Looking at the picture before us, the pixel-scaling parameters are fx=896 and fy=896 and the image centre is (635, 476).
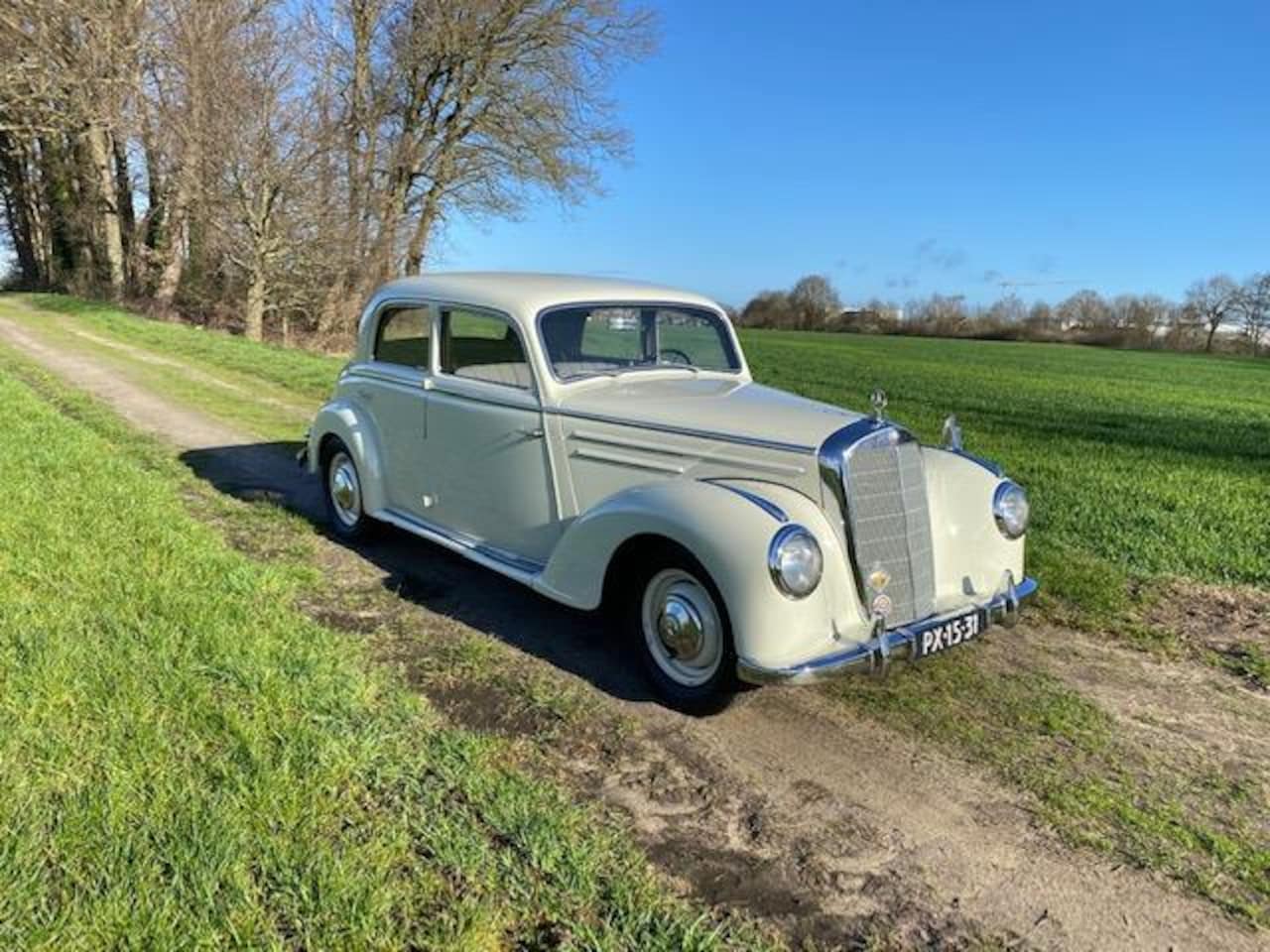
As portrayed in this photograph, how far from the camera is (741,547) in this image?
3508 mm

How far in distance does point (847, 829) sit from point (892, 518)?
1.40 metres

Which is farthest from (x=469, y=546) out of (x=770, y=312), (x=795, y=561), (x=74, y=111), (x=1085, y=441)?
(x=770, y=312)

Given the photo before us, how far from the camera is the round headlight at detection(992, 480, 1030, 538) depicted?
4.30m

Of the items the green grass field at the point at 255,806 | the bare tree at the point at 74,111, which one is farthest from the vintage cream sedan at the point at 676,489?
the bare tree at the point at 74,111

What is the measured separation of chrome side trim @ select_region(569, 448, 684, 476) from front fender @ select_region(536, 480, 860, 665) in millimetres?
115

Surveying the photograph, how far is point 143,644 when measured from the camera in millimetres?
3857

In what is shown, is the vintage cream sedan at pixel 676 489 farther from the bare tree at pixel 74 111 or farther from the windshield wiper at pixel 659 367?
the bare tree at pixel 74 111

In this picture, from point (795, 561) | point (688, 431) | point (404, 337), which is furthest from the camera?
point (404, 337)

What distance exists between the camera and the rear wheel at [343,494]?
6.02 meters

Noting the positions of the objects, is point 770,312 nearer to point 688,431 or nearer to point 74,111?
point 74,111

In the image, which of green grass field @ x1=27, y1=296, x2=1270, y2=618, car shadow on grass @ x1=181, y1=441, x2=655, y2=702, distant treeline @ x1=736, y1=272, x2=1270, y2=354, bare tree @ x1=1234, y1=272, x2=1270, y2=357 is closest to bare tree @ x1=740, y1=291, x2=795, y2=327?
distant treeline @ x1=736, y1=272, x2=1270, y2=354

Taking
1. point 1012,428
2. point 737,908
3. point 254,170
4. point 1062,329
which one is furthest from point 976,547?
point 1062,329

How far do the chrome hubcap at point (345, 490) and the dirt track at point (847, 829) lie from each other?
175 cm

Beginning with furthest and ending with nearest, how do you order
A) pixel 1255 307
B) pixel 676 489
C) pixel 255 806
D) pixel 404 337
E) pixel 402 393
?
pixel 1255 307
pixel 404 337
pixel 402 393
pixel 676 489
pixel 255 806
